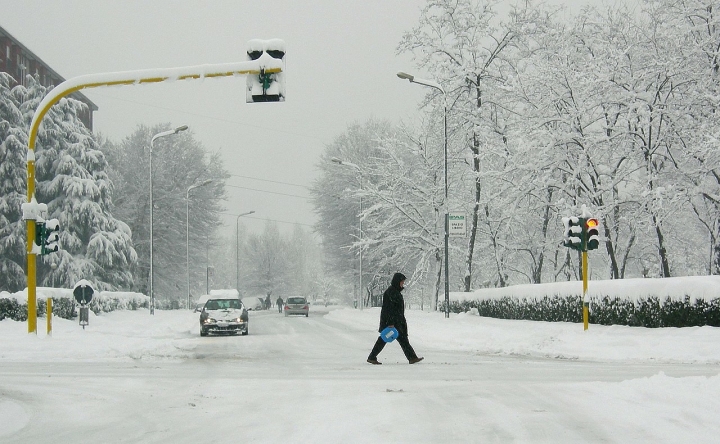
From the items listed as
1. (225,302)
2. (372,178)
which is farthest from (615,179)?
(372,178)

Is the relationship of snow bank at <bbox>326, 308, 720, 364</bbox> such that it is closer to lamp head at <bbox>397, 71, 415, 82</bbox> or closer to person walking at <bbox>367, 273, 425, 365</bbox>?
person walking at <bbox>367, 273, 425, 365</bbox>

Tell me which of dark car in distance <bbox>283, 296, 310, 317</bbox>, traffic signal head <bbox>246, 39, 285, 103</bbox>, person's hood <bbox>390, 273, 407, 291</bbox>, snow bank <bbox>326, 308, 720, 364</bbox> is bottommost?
dark car in distance <bbox>283, 296, 310, 317</bbox>

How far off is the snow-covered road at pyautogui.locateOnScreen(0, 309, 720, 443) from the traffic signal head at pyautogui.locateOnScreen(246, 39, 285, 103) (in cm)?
516

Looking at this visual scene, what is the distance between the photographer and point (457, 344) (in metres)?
22.4

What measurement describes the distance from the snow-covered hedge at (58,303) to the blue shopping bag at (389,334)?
11.1 meters

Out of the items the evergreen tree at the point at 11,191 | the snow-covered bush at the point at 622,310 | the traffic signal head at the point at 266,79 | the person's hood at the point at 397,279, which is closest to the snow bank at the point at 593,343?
the snow-covered bush at the point at 622,310

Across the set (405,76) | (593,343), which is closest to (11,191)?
(405,76)

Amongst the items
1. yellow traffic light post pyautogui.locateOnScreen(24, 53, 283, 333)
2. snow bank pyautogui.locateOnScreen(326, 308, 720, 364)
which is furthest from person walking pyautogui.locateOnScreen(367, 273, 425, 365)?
yellow traffic light post pyautogui.locateOnScreen(24, 53, 283, 333)

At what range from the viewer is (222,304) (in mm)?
30156

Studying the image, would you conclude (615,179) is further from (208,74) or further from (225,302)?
(208,74)

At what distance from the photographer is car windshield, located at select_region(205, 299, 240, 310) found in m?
29.7

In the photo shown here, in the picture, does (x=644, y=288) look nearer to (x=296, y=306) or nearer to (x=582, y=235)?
(x=582, y=235)

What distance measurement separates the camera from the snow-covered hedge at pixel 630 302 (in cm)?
1939

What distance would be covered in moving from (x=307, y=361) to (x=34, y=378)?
565 cm
